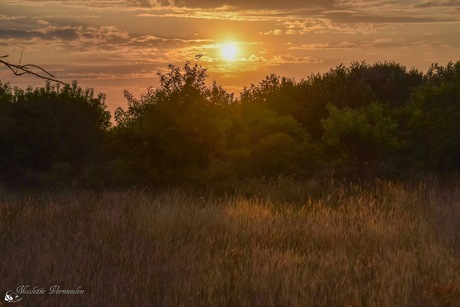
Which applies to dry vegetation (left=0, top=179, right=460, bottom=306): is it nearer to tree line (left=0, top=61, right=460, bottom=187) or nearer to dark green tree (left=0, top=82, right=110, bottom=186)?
tree line (left=0, top=61, right=460, bottom=187)

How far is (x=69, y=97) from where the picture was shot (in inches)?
1073

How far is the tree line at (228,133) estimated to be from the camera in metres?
19.8

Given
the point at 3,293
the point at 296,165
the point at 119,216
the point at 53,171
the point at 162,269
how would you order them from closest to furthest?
1. the point at 3,293
2. the point at 162,269
3. the point at 119,216
4. the point at 296,165
5. the point at 53,171

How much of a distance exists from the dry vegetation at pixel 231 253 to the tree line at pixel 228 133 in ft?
21.2

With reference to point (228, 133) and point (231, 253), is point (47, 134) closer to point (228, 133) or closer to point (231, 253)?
point (228, 133)

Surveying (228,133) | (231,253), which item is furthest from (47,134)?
(231,253)

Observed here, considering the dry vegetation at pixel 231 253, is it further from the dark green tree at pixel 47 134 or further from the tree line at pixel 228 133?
the dark green tree at pixel 47 134

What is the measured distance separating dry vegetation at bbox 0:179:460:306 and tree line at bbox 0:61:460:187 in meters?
6.47

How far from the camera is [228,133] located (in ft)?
83.8

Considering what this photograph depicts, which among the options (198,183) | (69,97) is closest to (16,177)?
(69,97)

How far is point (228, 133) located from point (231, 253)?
56.3 feet

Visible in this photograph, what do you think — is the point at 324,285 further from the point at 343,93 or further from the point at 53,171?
the point at 343,93

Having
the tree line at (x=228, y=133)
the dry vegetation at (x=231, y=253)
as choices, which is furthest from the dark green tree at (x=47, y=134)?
the dry vegetation at (x=231, y=253)

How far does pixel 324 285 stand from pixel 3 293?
3.64 meters
